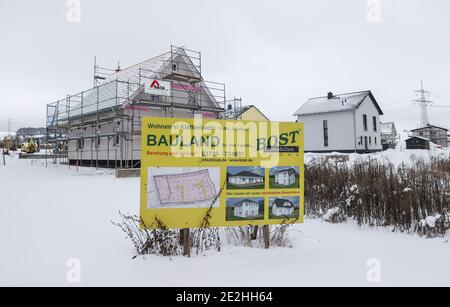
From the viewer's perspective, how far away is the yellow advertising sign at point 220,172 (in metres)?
3.71

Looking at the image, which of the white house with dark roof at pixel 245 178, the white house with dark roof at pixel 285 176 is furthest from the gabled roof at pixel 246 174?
the white house with dark roof at pixel 285 176

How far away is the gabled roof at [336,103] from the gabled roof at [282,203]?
33.3m

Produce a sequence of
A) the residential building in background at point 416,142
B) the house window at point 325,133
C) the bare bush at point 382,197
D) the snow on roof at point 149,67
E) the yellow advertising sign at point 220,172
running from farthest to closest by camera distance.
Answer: the residential building in background at point 416,142 < the house window at point 325,133 < the snow on roof at point 149,67 < the bare bush at point 382,197 < the yellow advertising sign at point 220,172

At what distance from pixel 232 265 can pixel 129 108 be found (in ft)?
51.5

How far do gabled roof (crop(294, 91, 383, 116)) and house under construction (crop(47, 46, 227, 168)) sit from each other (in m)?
19.1

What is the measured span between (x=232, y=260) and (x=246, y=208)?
0.68 meters

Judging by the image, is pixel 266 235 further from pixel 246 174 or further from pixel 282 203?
pixel 246 174

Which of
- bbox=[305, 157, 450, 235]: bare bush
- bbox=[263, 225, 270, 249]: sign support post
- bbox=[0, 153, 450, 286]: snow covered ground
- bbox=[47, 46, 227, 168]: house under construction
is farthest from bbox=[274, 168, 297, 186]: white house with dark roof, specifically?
bbox=[47, 46, 227, 168]: house under construction

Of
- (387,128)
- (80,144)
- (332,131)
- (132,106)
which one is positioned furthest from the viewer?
(387,128)

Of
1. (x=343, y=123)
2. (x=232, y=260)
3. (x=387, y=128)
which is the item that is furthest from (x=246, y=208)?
(x=387, y=128)

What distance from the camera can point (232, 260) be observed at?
3.84m

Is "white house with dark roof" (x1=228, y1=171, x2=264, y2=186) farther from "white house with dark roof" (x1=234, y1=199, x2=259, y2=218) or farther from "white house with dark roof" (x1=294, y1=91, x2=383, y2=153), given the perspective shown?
"white house with dark roof" (x1=294, y1=91, x2=383, y2=153)

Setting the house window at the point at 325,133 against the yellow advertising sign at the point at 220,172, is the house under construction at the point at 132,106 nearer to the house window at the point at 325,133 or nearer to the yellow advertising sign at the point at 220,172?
the yellow advertising sign at the point at 220,172

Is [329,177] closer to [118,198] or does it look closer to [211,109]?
[118,198]
